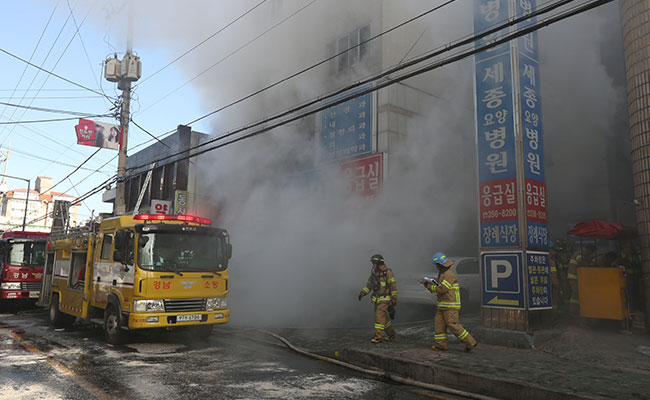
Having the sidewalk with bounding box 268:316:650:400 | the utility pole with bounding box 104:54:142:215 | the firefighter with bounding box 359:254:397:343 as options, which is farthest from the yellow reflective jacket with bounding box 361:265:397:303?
the utility pole with bounding box 104:54:142:215

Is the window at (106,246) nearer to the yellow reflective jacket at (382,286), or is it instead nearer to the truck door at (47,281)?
the truck door at (47,281)

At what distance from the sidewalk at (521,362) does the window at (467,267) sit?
7.07ft

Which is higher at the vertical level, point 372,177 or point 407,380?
point 372,177

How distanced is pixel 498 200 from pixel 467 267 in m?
3.47

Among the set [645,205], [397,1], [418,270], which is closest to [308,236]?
[418,270]

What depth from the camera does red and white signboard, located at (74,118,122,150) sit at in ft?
45.2

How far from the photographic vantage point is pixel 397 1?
11.6 metres

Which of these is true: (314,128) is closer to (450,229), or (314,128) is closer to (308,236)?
(308,236)

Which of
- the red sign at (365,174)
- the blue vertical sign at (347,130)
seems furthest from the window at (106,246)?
the blue vertical sign at (347,130)

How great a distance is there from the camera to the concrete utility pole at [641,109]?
6.88 m

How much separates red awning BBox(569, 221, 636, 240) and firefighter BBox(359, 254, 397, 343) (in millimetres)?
3207

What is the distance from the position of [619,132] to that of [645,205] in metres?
7.36

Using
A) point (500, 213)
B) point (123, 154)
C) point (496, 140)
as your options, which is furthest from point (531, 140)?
point (123, 154)

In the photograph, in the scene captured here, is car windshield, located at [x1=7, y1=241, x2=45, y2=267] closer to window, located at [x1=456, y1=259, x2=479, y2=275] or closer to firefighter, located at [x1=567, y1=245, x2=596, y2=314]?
window, located at [x1=456, y1=259, x2=479, y2=275]
